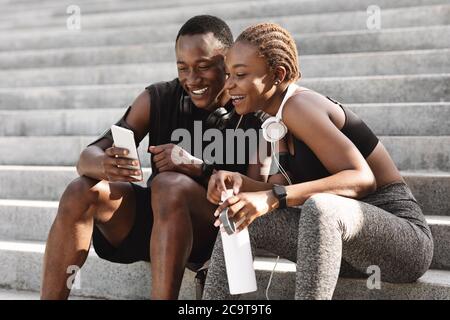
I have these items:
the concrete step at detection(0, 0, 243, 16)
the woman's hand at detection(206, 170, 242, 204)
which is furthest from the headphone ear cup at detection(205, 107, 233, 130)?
the concrete step at detection(0, 0, 243, 16)

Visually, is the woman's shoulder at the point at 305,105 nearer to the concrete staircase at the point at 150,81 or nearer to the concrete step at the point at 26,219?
the concrete staircase at the point at 150,81

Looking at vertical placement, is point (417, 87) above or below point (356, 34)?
below

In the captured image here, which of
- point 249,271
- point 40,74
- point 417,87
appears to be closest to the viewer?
point 249,271

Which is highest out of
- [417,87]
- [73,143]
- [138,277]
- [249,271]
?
[417,87]

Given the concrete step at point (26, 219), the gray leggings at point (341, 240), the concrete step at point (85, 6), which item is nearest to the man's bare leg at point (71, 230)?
the gray leggings at point (341, 240)

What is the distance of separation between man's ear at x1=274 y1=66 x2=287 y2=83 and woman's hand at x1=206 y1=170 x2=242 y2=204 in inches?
15.8

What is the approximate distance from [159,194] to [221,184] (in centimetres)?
32

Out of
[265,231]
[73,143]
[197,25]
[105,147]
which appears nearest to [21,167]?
[73,143]

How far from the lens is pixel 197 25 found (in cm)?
271

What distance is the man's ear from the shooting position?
230 cm

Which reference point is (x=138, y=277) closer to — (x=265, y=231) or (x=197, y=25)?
(x=265, y=231)

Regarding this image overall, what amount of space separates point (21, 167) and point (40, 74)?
57.6 inches

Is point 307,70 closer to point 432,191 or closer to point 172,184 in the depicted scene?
point 432,191

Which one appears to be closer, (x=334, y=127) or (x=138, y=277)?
(x=334, y=127)
